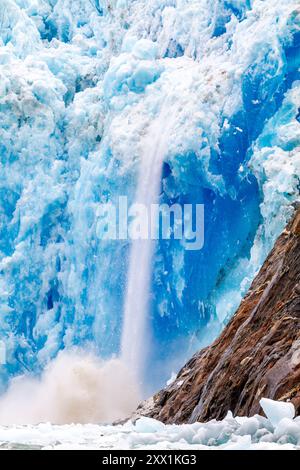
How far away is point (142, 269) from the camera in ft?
68.5

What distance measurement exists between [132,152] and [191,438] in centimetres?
1631

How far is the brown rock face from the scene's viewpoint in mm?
6945

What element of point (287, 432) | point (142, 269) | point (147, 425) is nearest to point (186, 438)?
point (147, 425)

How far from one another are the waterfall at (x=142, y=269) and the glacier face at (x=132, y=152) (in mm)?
227

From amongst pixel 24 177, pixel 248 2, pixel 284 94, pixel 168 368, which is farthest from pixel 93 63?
pixel 168 368

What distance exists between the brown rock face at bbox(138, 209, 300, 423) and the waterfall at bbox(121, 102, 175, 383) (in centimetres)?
885

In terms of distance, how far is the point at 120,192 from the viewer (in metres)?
21.6

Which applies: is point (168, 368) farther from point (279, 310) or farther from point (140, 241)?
point (279, 310)

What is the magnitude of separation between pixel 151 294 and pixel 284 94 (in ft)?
19.9

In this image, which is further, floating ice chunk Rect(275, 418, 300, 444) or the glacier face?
the glacier face

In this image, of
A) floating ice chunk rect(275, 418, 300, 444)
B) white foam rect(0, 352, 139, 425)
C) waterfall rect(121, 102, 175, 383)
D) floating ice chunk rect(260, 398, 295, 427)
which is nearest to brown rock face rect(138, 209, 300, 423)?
floating ice chunk rect(260, 398, 295, 427)

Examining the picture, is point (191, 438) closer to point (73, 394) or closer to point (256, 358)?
point (256, 358)

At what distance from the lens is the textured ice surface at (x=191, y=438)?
484 centimetres

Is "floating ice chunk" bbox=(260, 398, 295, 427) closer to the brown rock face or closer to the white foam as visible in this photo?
the brown rock face
